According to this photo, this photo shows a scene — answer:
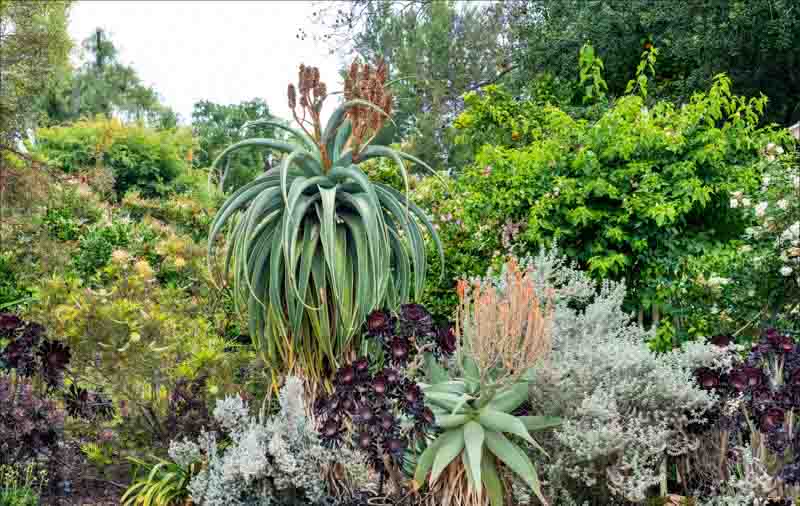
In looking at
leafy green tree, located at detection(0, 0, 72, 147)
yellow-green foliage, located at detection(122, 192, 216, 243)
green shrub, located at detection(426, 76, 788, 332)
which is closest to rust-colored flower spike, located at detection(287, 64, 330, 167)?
green shrub, located at detection(426, 76, 788, 332)

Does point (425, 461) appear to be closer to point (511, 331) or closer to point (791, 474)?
point (511, 331)

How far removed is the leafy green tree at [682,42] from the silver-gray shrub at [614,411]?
20.1ft

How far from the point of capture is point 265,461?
3.32 meters

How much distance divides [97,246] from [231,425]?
5.38 metres

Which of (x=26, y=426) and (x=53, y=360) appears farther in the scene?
(x=53, y=360)

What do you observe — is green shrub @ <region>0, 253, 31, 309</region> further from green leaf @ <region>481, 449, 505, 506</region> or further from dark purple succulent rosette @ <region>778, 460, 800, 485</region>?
dark purple succulent rosette @ <region>778, 460, 800, 485</region>

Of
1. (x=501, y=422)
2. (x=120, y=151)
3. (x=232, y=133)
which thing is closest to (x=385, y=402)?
(x=501, y=422)

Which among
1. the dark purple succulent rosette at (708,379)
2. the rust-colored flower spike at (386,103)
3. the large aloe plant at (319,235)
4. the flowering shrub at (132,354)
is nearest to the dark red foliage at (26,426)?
the flowering shrub at (132,354)

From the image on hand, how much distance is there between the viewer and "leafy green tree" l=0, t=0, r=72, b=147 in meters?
8.87

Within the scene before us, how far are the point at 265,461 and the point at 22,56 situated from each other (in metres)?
7.69

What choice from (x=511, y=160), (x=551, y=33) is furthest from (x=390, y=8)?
(x=511, y=160)

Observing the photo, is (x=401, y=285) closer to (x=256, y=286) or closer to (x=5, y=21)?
(x=256, y=286)

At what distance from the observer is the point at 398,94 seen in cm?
1633

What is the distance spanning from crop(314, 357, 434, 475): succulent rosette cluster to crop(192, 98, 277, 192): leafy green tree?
44.7 feet
